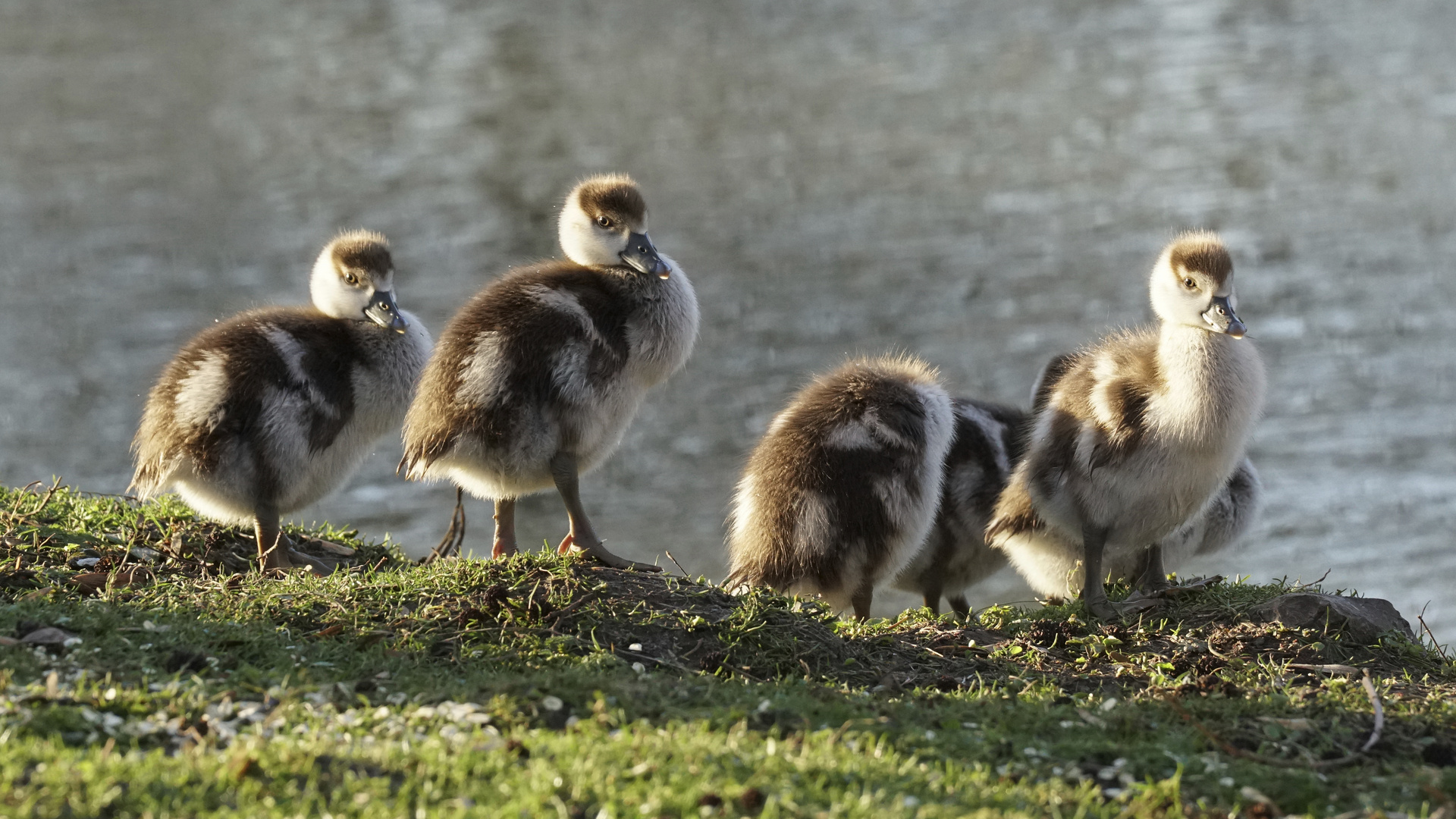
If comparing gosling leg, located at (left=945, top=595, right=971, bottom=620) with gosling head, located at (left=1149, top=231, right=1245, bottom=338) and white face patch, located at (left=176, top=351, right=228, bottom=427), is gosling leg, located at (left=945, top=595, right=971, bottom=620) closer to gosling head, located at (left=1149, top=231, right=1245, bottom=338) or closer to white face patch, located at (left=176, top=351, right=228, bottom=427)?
gosling head, located at (left=1149, top=231, right=1245, bottom=338)

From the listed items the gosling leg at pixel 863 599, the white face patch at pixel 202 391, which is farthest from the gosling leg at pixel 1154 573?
the white face patch at pixel 202 391

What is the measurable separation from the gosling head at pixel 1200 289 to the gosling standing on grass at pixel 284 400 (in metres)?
3.78

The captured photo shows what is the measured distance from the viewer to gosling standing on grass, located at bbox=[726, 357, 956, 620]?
25.5 feet

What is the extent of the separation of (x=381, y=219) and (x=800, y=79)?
9456mm

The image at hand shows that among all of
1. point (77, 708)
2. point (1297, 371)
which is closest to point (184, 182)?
point (1297, 371)

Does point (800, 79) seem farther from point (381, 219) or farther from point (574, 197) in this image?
point (574, 197)

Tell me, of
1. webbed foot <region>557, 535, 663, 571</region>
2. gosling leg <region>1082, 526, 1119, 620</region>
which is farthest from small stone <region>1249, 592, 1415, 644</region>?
webbed foot <region>557, 535, 663, 571</region>

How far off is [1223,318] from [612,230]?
116 inches

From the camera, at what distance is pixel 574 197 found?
8141mm

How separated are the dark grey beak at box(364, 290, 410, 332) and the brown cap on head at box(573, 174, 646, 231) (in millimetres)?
1108

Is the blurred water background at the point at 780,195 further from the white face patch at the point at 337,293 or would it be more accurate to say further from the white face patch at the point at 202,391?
the white face patch at the point at 202,391

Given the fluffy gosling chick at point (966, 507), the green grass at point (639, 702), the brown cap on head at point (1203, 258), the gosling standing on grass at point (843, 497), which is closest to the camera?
the green grass at point (639, 702)

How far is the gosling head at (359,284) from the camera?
818cm

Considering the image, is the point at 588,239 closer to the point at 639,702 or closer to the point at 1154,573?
the point at 639,702
